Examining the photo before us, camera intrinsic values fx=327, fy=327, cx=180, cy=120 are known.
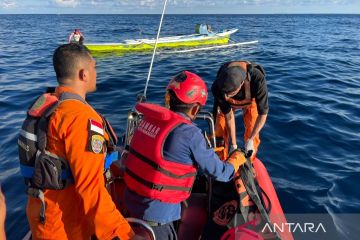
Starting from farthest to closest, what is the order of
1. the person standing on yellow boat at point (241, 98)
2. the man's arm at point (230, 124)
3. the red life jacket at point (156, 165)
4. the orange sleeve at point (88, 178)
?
the man's arm at point (230, 124), the person standing on yellow boat at point (241, 98), the red life jacket at point (156, 165), the orange sleeve at point (88, 178)

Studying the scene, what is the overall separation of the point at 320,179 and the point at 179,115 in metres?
3.86

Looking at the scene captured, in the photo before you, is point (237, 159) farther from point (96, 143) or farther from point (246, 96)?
point (246, 96)

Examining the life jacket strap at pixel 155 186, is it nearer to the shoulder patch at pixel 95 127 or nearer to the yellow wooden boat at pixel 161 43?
the shoulder patch at pixel 95 127

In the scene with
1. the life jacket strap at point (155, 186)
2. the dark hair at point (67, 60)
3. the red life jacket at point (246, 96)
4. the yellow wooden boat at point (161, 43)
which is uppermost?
the dark hair at point (67, 60)

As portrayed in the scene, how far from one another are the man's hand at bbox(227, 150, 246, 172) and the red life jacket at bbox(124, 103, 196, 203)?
0.49m

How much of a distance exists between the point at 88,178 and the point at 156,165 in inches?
23.0

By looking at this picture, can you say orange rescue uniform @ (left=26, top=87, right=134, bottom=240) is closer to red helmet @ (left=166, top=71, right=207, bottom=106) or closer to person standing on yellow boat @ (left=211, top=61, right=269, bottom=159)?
red helmet @ (left=166, top=71, right=207, bottom=106)

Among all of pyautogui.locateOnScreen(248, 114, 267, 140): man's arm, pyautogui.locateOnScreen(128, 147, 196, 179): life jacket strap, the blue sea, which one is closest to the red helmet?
pyautogui.locateOnScreen(128, 147, 196, 179): life jacket strap

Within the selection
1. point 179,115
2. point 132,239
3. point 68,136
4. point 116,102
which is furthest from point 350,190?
point 116,102

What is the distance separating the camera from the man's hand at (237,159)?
3.01 meters

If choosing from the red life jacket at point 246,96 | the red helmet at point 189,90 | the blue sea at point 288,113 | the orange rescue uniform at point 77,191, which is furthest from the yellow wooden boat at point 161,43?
the orange rescue uniform at point 77,191

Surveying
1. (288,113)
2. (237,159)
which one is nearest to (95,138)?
(237,159)

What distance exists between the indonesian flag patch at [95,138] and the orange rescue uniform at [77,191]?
0.8 inches

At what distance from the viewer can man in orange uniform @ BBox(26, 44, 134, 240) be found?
84.4 inches
